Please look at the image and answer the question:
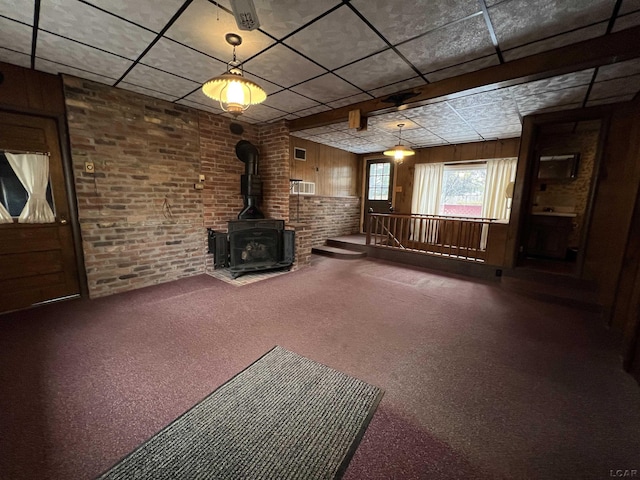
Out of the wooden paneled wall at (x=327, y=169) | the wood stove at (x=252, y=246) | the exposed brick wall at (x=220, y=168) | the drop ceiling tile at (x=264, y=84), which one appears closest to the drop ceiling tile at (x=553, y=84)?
the drop ceiling tile at (x=264, y=84)

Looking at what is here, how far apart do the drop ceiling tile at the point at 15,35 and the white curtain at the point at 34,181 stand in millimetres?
1076

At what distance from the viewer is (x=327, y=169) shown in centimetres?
647

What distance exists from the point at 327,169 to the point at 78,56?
474cm

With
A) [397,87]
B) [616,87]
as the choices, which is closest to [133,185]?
[397,87]

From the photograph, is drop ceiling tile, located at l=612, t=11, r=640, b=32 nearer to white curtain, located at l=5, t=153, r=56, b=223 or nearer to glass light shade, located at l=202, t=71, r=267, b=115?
glass light shade, located at l=202, t=71, r=267, b=115

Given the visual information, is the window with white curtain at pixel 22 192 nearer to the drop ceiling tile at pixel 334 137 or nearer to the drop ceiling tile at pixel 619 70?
the drop ceiling tile at pixel 334 137

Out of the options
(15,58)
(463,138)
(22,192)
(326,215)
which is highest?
(463,138)

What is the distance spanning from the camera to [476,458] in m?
1.34

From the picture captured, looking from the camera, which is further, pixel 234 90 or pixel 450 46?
pixel 450 46

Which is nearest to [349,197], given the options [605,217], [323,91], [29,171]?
[323,91]

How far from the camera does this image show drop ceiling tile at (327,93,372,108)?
136 inches

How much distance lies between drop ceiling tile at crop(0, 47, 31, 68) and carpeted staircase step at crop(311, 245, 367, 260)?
511cm

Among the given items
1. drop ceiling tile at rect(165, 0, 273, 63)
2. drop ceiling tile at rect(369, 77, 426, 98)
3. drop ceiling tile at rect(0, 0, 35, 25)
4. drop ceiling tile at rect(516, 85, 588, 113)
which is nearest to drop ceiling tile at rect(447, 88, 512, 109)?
drop ceiling tile at rect(516, 85, 588, 113)

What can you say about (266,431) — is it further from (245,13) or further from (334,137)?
(334,137)
